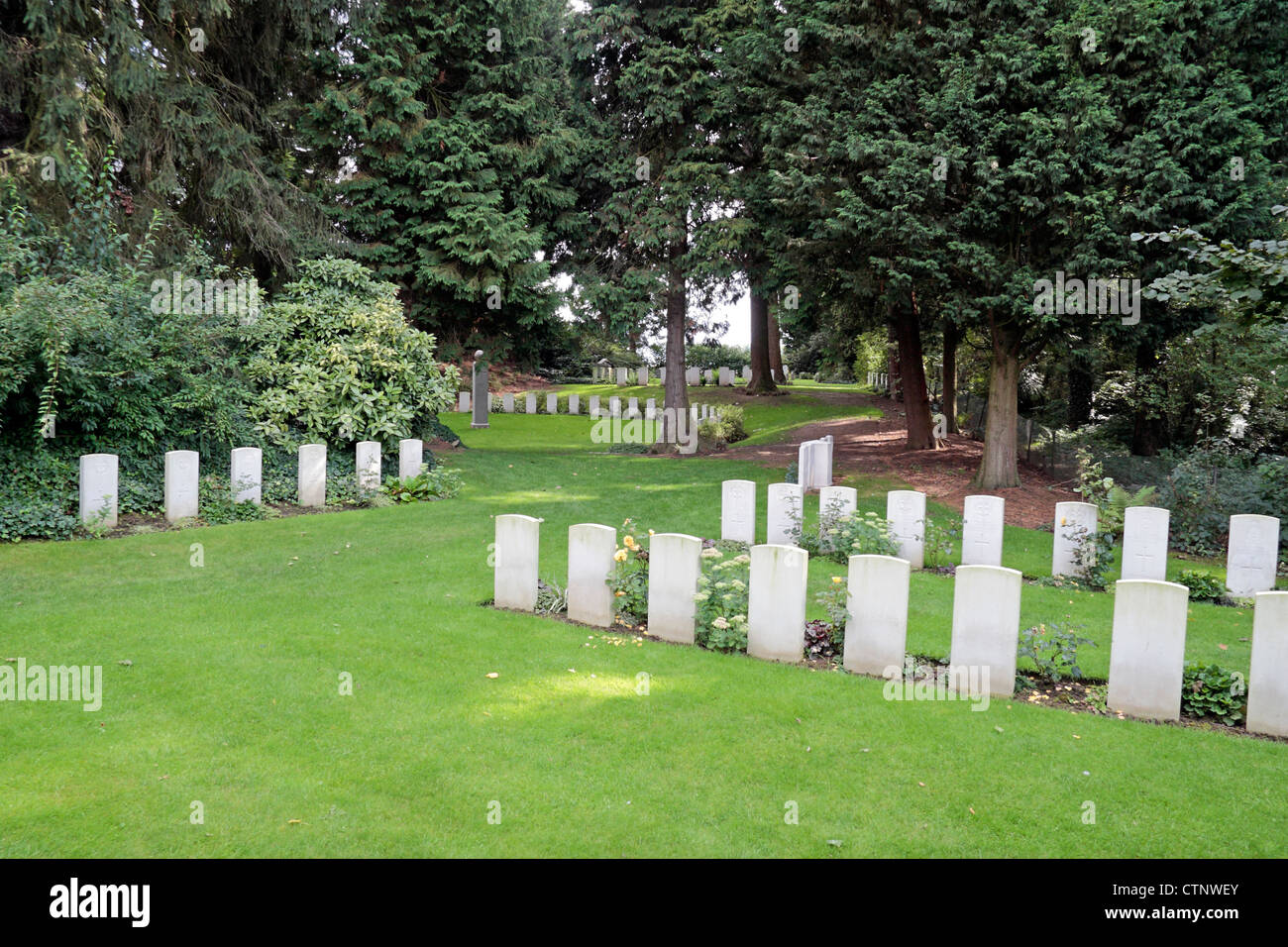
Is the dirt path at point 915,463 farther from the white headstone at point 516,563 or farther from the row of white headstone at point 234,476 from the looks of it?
the white headstone at point 516,563

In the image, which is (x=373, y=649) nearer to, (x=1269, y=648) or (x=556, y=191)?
(x=1269, y=648)

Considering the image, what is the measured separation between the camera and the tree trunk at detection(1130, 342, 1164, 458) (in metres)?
18.2

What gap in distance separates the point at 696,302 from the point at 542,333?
4197 millimetres

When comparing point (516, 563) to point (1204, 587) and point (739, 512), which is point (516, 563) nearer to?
point (739, 512)

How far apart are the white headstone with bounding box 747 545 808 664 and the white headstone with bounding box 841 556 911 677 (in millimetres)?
403

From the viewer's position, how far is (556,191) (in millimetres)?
20359

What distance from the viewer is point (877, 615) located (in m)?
6.72

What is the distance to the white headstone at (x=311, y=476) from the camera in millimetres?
13148

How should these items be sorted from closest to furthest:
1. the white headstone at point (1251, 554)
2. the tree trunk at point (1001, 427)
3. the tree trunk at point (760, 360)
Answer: the white headstone at point (1251, 554)
the tree trunk at point (1001, 427)
the tree trunk at point (760, 360)

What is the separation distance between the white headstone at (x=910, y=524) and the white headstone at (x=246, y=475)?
8894 millimetres

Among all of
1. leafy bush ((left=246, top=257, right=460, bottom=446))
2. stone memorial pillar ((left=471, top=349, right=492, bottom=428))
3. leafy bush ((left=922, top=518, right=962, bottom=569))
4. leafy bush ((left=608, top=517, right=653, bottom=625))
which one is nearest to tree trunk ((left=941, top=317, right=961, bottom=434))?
leafy bush ((left=922, top=518, right=962, bottom=569))

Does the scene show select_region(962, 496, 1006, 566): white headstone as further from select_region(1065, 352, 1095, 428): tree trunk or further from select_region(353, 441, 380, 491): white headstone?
select_region(1065, 352, 1095, 428): tree trunk

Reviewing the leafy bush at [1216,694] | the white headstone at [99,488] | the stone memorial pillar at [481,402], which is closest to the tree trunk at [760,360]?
the stone memorial pillar at [481,402]

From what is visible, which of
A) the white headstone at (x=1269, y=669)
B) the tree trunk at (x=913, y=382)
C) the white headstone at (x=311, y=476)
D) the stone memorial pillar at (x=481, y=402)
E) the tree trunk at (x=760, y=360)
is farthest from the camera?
the tree trunk at (x=760, y=360)
